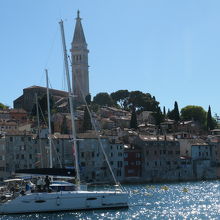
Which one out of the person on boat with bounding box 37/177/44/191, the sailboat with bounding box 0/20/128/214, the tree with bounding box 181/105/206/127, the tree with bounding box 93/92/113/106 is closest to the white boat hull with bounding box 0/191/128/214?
the sailboat with bounding box 0/20/128/214

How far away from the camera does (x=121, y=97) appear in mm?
162125

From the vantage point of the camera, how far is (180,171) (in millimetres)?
100812

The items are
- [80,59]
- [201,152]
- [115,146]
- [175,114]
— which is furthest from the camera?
[80,59]

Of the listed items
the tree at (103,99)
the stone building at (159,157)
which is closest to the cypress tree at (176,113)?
the tree at (103,99)

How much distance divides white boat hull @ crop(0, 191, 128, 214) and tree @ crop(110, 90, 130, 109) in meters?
115

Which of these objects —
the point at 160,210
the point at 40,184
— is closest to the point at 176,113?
the point at 160,210

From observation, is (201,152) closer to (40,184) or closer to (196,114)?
(196,114)

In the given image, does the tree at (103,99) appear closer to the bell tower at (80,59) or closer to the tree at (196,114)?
the bell tower at (80,59)

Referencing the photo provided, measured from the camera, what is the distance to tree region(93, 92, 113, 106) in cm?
15750

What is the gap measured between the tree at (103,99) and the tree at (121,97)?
4.11 metres

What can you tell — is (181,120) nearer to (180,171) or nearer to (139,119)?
(139,119)

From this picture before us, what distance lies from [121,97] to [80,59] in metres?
17.2

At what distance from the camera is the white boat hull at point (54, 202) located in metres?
43.7

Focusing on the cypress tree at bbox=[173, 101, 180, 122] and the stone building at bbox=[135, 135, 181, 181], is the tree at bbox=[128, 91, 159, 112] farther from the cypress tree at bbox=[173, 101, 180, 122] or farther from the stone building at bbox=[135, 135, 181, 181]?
the stone building at bbox=[135, 135, 181, 181]
